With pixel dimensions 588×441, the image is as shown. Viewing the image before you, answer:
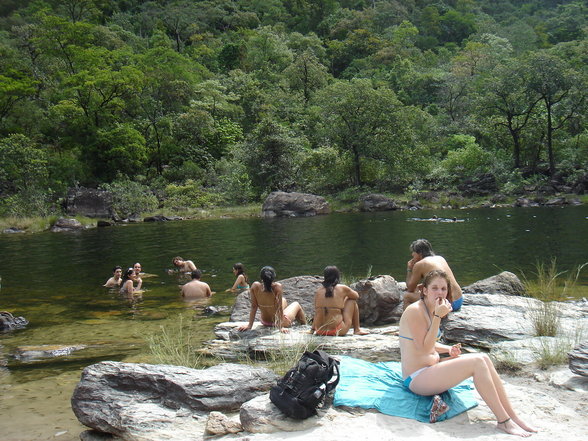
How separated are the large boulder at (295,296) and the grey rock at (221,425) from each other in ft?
16.3

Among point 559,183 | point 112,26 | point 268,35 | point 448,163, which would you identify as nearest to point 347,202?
point 448,163

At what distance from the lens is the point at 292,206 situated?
39.8 m

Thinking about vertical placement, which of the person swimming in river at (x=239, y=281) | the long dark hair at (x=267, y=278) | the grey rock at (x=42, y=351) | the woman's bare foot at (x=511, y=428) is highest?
the long dark hair at (x=267, y=278)

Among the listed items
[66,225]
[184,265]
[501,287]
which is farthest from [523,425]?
[66,225]

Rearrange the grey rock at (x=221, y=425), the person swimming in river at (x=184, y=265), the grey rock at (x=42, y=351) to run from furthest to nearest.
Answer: the person swimming in river at (x=184, y=265) → the grey rock at (x=42, y=351) → the grey rock at (x=221, y=425)

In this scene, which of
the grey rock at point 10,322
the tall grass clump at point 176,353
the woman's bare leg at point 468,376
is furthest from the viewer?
the grey rock at point 10,322

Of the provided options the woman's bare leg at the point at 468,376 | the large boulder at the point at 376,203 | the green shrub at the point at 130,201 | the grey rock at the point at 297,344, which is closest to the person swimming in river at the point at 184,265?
the grey rock at the point at 297,344

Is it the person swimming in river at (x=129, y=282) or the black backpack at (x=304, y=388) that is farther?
Answer: the person swimming in river at (x=129, y=282)

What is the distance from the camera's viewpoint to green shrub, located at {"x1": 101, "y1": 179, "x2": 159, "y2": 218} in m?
42.2

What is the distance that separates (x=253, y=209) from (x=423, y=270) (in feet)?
113

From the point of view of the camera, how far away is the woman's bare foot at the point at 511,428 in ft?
13.9

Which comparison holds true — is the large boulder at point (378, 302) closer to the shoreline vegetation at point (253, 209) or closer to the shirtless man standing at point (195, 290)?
the shirtless man standing at point (195, 290)

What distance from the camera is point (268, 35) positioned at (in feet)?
241

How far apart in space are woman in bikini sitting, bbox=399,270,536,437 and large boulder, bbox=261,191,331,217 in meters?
34.4
